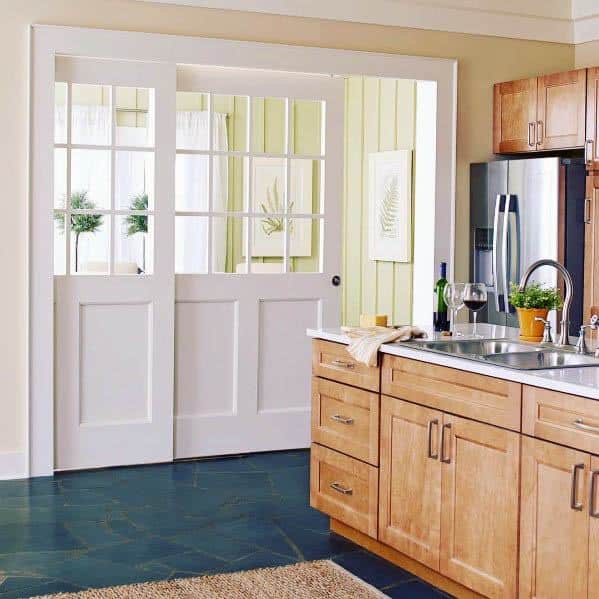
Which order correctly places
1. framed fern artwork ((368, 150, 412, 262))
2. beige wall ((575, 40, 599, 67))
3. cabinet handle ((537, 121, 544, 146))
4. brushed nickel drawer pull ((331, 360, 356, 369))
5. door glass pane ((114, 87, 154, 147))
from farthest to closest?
framed fern artwork ((368, 150, 412, 262))
beige wall ((575, 40, 599, 67))
cabinet handle ((537, 121, 544, 146))
door glass pane ((114, 87, 154, 147))
brushed nickel drawer pull ((331, 360, 356, 369))

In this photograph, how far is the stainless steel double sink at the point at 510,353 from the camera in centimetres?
324

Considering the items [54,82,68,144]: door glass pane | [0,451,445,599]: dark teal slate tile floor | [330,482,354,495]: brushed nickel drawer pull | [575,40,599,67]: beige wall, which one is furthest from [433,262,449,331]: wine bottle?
[575,40,599,67]: beige wall

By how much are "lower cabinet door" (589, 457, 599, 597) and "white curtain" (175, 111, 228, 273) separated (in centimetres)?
322

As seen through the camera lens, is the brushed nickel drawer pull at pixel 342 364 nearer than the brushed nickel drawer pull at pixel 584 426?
No

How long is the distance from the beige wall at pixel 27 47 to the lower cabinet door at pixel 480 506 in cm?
259

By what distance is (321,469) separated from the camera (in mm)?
4137

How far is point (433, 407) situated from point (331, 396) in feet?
2.41

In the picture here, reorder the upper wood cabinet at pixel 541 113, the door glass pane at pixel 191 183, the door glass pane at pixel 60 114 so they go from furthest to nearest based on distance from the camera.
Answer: the door glass pane at pixel 191 183 < the upper wood cabinet at pixel 541 113 < the door glass pane at pixel 60 114

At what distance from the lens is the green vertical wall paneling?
262 inches

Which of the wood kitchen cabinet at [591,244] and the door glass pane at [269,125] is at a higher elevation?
the door glass pane at [269,125]

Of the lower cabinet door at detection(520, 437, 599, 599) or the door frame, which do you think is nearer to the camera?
the lower cabinet door at detection(520, 437, 599, 599)

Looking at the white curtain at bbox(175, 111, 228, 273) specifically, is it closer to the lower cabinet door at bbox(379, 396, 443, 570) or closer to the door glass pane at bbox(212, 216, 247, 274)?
the door glass pane at bbox(212, 216, 247, 274)

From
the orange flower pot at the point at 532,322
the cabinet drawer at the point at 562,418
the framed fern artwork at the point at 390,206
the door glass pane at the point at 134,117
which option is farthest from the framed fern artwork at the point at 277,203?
the cabinet drawer at the point at 562,418

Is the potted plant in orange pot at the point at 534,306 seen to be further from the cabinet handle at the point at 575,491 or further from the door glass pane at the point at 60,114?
the door glass pane at the point at 60,114
